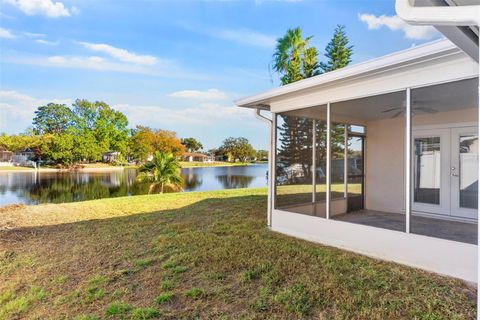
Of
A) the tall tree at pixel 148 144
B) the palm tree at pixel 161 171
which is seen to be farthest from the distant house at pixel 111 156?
the palm tree at pixel 161 171

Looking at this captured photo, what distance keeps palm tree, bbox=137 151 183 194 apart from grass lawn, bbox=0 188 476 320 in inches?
360

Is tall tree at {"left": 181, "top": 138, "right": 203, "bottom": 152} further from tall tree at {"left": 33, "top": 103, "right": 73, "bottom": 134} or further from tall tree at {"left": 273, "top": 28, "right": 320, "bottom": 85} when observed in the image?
tall tree at {"left": 273, "top": 28, "right": 320, "bottom": 85}

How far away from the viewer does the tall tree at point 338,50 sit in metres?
17.2

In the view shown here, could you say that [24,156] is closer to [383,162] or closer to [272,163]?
[272,163]

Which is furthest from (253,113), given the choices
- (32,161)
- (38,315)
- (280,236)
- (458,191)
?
(32,161)

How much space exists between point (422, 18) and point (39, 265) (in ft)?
16.4

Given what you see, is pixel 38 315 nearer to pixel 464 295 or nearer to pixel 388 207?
pixel 464 295

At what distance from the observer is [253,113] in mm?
5863

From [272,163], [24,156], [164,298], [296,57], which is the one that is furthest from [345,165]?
[24,156]

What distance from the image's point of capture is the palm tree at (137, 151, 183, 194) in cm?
1470

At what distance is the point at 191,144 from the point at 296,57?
54.0 m

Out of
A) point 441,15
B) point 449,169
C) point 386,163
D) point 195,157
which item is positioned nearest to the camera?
point 441,15

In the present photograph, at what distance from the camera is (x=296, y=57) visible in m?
16.8

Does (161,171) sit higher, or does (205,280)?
(161,171)
